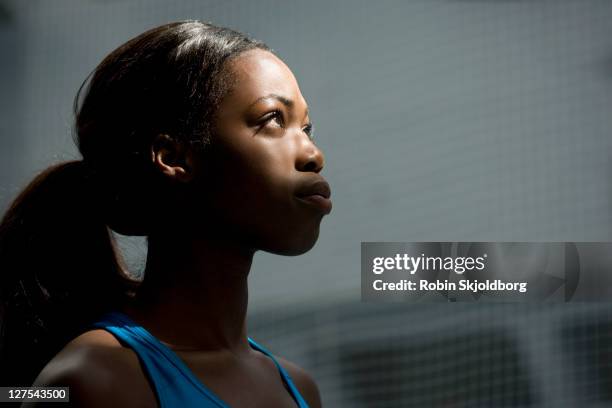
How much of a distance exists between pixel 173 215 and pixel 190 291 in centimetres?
11

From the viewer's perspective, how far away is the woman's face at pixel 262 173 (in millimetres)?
954

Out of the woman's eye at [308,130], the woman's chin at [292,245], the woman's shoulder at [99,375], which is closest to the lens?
the woman's shoulder at [99,375]

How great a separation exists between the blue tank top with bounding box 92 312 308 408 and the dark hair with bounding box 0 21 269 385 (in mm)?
120

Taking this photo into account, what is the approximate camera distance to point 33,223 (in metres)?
1.05

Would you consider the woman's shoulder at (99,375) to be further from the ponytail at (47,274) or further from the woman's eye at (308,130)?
the woman's eye at (308,130)

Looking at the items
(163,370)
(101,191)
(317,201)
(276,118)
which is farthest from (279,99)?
(163,370)

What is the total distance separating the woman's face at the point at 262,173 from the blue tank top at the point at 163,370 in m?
0.17

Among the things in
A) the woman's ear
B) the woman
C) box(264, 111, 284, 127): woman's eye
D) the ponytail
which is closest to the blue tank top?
the woman

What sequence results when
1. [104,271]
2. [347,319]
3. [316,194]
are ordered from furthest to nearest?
1. [347,319]
2. [104,271]
3. [316,194]

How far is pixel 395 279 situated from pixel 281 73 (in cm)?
93

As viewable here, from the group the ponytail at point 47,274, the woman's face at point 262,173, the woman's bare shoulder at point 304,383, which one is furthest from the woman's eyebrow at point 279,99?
the woman's bare shoulder at point 304,383

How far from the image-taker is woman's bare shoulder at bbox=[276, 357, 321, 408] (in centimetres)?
115

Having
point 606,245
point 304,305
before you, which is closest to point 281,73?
point 304,305

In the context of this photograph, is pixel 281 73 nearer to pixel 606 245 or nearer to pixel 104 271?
pixel 104 271
